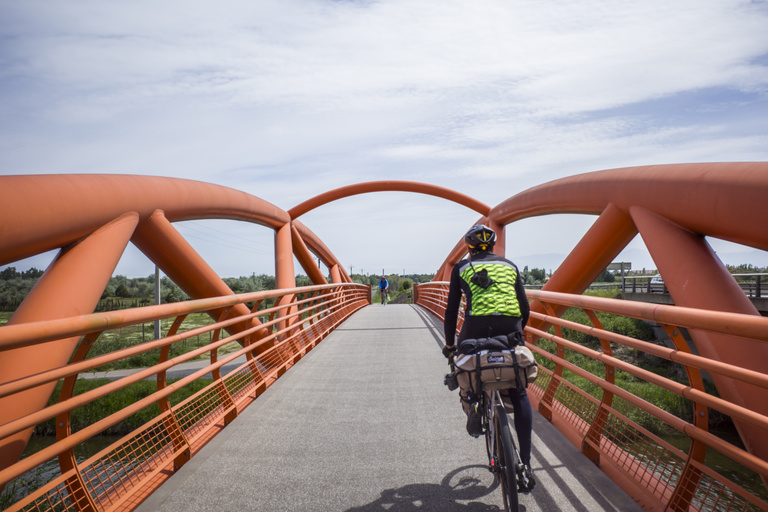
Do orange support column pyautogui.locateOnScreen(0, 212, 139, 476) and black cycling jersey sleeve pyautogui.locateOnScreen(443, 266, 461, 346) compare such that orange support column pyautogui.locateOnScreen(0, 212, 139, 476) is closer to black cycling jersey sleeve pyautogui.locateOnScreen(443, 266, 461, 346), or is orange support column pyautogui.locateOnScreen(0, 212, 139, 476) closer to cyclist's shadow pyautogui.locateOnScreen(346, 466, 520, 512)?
cyclist's shadow pyautogui.locateOnScreen(346, 466, 520, 512)

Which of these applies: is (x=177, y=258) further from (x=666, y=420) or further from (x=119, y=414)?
(x=666, y=420)

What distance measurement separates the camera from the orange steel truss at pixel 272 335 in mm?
2877

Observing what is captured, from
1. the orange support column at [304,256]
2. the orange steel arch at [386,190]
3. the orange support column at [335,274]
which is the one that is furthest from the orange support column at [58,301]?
the orange support column at [335,274]

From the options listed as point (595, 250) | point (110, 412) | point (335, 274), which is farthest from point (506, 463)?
point (335, 274)

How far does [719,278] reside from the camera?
5.96 metres

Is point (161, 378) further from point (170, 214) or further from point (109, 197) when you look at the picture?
point (170, 214)

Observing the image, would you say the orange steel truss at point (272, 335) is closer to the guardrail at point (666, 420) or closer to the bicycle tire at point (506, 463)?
the guardrail at point (666, 420)

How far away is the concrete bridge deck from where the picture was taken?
141 inches

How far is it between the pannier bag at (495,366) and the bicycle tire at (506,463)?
189 mm

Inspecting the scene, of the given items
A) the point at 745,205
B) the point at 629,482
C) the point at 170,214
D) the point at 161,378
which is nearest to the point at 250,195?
the point at 170,214

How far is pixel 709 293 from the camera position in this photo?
230 inches

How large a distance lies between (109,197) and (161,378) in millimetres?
3703

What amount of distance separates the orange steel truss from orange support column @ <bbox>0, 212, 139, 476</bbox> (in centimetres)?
2

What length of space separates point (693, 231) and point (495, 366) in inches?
178
